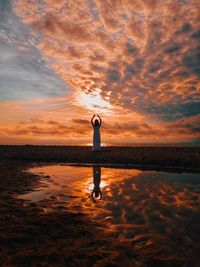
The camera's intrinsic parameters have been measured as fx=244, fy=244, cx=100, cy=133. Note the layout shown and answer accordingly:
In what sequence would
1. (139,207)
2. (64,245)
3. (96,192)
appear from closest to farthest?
1. (64,245)
2. (139,207)
3. (96,192)

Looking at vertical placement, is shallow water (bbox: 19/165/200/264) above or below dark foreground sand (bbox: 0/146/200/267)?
above

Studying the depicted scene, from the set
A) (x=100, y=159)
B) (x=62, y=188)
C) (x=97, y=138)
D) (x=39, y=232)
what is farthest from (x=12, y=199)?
(x=97, y=138)

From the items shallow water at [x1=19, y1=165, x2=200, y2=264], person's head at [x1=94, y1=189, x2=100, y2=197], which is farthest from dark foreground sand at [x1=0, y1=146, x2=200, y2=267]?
person's head at [x1=94, y1=189, x2=100, y2=197]

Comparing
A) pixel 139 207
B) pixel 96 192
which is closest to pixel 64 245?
pixel 139 207

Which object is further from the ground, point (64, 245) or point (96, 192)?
point (96, 192)

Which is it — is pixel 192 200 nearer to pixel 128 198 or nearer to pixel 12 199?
pixel 128 198

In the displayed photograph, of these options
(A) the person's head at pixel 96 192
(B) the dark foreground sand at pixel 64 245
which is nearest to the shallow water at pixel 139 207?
(A) the person's head at pixel 96 192

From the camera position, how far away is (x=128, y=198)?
32.3 feet

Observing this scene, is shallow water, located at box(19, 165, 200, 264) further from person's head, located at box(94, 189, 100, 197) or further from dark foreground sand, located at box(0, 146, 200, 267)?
dark foreground sand, located at box(0, 146, 200, 267)

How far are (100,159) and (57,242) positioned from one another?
2070cm

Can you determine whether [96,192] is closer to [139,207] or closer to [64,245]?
[139,207]

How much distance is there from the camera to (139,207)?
28.0 ft

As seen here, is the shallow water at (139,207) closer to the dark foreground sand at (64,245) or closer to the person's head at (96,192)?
the person's head at (96,192)

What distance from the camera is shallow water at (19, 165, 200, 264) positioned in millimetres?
5711
